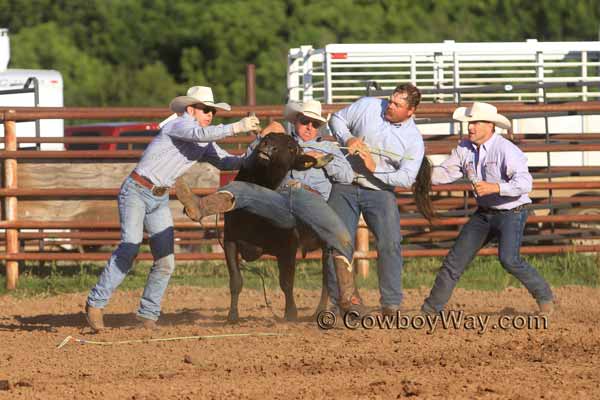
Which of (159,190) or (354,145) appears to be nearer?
(354,145)

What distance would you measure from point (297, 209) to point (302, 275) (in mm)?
4428

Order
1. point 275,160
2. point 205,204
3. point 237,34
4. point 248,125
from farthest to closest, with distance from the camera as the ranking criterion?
point 237,34 < point 275,160 < point 205,204 < point 248,125

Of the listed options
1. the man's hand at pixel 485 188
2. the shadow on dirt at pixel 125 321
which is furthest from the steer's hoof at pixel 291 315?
the man's hand at pixel 485 188

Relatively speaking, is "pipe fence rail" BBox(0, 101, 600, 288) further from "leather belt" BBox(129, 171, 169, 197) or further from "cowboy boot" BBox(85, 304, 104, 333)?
"cowboy boot" BBox(85, 304, 104, 333)

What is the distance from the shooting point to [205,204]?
924 cm

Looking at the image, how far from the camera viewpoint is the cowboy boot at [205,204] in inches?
364

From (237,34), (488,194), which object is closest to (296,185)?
(488,194)

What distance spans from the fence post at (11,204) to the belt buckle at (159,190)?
3.86 meters

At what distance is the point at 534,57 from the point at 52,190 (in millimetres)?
7499

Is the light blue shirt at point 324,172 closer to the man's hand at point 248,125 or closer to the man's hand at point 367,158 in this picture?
the man's hand at point 367,158

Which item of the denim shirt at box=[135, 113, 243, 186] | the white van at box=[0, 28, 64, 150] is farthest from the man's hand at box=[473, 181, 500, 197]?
the white van at box=[0, 28, 64, 150]

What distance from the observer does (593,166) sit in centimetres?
1455

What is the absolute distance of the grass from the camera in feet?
44.0

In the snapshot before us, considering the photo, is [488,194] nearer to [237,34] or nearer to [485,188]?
[485,188]
